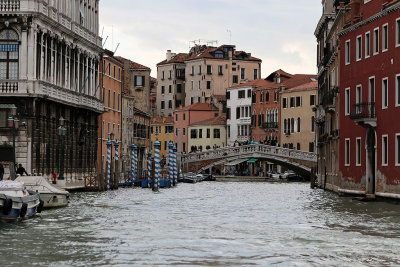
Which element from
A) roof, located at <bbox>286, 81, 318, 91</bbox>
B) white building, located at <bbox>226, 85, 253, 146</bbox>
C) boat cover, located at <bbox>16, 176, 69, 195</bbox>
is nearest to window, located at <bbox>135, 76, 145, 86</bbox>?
roof, located at <bbox>286, 81, 318, 91</bbox>

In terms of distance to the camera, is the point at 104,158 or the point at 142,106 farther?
the point at 142,106

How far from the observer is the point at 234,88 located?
97.9 metres

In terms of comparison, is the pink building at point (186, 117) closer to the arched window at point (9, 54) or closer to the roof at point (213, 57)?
the roof at point (213, 57)

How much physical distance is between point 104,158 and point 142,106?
24.6 metres

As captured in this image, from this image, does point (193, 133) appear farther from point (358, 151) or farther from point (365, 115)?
point (365, 115)

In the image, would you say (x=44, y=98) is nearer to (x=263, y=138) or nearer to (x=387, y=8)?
(x=387, y=8)

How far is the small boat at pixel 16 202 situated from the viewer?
23359 millimetres

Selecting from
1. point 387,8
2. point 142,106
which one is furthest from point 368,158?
point 142,106

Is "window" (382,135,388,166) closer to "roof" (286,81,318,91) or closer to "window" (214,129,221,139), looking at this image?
"roof" (286,81,318,91)

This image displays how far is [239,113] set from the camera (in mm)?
97812

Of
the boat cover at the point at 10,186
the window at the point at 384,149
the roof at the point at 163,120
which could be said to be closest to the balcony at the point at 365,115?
the window at the point at 384,149

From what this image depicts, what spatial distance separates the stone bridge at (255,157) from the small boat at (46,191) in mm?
43338

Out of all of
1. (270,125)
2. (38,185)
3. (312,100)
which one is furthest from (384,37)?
(270,125)

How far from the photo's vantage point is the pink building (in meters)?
104
